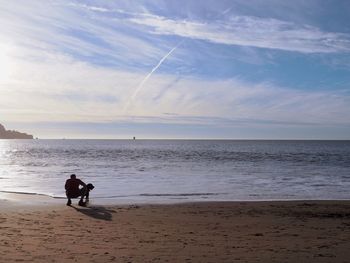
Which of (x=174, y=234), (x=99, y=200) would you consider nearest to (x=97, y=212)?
(x=99, y=200)

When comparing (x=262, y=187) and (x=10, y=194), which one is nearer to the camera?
(x=10, y=194)

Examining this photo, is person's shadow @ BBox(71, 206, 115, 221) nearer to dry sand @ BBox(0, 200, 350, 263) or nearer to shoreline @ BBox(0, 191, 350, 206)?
dry sand @ BBox(0, 200, 350, 263)

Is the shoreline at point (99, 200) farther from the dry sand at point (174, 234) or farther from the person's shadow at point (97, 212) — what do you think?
the person's shadow at point (97, 212)

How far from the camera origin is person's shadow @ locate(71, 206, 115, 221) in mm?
14969

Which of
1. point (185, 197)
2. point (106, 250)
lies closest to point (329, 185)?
point (185, 197)

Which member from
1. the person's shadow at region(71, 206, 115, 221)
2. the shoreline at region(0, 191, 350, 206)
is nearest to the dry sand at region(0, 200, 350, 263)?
the person's shadow at region(71, 206, 115, 221)

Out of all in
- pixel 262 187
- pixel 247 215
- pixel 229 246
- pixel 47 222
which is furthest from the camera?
pixel 262 187

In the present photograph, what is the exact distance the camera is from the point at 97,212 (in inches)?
636

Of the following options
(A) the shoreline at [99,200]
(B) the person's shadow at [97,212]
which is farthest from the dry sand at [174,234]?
(A) the shoreline at [99,200]

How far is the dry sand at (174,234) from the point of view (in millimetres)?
9109

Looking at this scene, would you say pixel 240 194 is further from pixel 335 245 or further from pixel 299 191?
pixel 335 245

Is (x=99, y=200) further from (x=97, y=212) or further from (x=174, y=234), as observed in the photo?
(x=174, y=234)

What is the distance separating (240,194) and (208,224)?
10576 millimetres

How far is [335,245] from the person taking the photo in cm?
1036
